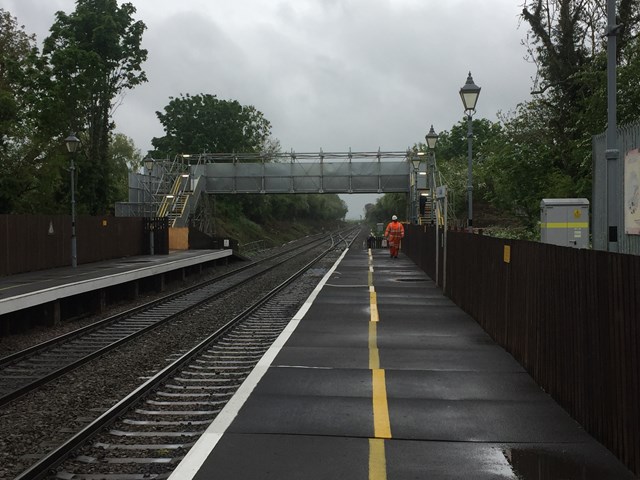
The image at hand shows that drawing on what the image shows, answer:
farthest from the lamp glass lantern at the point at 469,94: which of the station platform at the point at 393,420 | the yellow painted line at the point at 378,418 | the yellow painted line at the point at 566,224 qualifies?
the yellow painted line at the point at 378,418

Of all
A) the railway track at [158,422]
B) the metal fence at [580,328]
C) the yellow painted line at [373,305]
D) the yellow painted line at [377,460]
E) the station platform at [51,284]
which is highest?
the metal fence at [580,328]

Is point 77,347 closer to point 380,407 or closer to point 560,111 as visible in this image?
point 380,407

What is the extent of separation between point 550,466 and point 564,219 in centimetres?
1439

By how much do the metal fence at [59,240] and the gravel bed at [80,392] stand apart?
7.56 metres

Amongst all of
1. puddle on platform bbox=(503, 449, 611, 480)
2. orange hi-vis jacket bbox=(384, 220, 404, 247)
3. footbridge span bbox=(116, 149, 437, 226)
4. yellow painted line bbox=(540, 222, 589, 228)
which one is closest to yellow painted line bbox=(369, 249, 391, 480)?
puddle on platform bbox=(503, 449, 611, 480)

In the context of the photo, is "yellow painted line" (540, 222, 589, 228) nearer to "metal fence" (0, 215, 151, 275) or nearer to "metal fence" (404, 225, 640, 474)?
"metal fence" (404, 225, 640, 474)

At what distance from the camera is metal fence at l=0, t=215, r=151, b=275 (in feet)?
68.6

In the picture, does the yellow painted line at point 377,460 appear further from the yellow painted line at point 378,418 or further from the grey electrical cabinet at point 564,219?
the grey electrical cabinet at point 564,219

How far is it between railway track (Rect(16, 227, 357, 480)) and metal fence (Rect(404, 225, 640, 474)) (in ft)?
10.9

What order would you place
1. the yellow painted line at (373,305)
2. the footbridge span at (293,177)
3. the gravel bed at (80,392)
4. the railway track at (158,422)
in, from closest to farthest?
the railway track at (158,422) → the gravel bed at (80,392) → the yellow painted line at (373,305) → the footbridge span at (293,177)

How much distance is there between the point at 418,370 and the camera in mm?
7602

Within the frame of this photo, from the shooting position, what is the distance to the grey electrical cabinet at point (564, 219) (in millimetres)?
17875

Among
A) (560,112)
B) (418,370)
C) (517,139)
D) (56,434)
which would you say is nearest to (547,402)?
(418,370)

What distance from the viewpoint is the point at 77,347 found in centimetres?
1171
